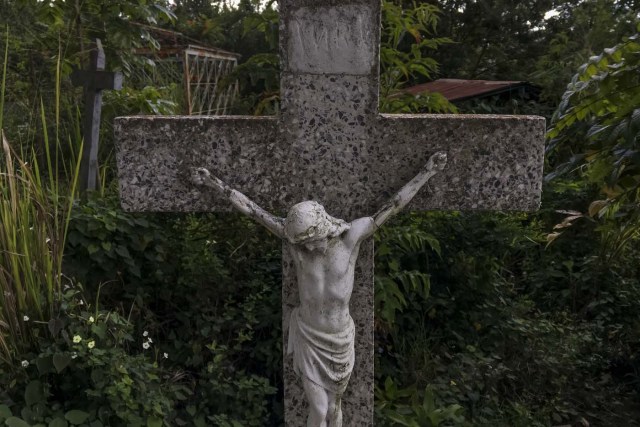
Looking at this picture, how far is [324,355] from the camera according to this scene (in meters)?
2.46

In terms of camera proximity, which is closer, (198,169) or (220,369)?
(198,169)

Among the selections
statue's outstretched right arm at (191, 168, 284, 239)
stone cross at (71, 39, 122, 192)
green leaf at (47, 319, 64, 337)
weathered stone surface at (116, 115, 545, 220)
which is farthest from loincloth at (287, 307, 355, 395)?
stone cross at (71, 39, 122, 192)

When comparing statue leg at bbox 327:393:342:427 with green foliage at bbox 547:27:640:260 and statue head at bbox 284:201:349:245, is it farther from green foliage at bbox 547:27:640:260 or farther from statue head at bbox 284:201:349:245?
green foliage at bbox 547:27:640:260

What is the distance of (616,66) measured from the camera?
309 cm

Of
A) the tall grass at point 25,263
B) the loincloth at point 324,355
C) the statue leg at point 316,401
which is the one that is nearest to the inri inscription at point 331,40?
the loincloth at point 324,355

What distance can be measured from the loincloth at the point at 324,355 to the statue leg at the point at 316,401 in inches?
0.7

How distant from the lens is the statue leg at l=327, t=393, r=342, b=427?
100 inches

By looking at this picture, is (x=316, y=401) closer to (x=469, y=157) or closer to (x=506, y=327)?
(x=469, y=157)

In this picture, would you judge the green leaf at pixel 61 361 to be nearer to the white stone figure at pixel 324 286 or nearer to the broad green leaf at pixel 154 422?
the broad green leaf at pixel 154 422

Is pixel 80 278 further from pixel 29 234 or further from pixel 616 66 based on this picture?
pixel 616 66

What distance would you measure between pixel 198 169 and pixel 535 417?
89.3 inches

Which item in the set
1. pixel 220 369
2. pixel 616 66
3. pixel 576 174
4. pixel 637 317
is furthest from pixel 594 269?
pixel 220 369

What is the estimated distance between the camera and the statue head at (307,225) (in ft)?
7.45

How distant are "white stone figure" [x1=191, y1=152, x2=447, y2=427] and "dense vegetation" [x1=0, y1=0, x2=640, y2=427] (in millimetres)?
915
